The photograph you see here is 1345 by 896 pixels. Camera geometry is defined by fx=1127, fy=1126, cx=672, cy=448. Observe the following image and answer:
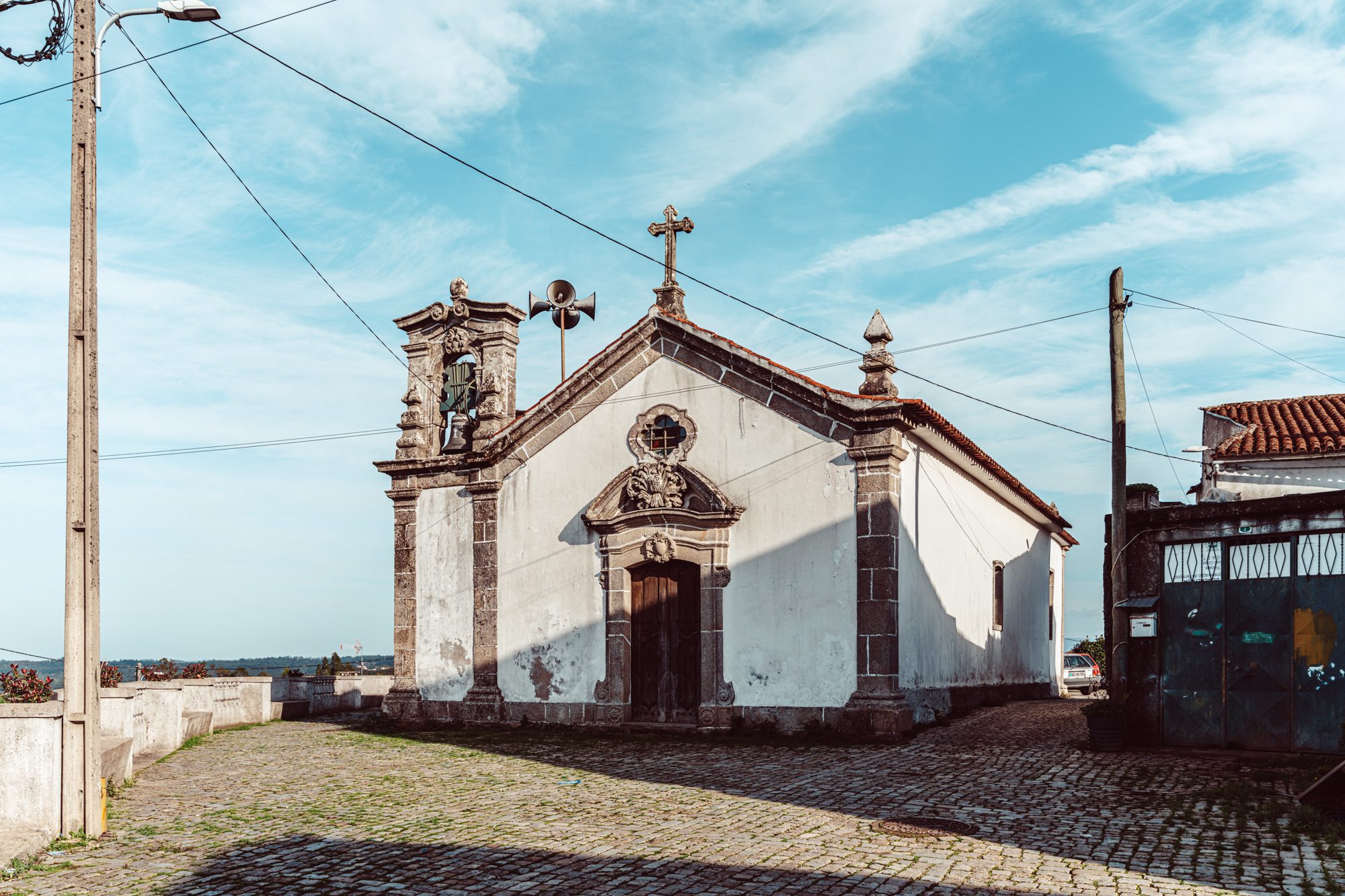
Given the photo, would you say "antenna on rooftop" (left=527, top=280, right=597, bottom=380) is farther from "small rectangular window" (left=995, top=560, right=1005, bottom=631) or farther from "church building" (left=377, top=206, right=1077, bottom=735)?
"small rectangular window" (left=995, top=560, right=1005, bottom=631)

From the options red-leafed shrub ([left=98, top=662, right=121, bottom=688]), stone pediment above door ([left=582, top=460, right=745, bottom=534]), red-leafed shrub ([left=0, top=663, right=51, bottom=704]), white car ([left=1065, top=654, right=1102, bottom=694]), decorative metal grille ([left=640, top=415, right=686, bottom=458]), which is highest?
decorative metal grille ([left=640, top=415, right=686, bottom=458])

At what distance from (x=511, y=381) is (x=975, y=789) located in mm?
11629

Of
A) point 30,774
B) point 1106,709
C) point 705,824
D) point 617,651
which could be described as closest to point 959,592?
point 1106,709

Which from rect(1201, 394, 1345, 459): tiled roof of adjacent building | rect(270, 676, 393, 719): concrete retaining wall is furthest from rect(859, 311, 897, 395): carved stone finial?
rect(270, 676, 393, 719): concrete retaining wall

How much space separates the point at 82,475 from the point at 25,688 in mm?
2752

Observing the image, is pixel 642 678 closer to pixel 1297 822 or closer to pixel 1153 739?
pixel 1153 739

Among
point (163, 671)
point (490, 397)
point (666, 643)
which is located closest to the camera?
point (666, 643)

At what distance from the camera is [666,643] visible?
1745cm

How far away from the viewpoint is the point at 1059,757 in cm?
1374

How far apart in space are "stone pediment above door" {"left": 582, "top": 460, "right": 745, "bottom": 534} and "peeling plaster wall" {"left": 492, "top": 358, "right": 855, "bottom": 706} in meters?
0.25

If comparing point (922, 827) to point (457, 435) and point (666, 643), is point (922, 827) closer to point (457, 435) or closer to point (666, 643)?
point (666, 643)

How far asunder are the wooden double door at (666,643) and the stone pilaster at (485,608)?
99.1 inches

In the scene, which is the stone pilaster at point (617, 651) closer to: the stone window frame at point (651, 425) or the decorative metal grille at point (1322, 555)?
the stone window frame at point (651, 425)

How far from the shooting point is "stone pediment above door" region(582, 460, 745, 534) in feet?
55.8
